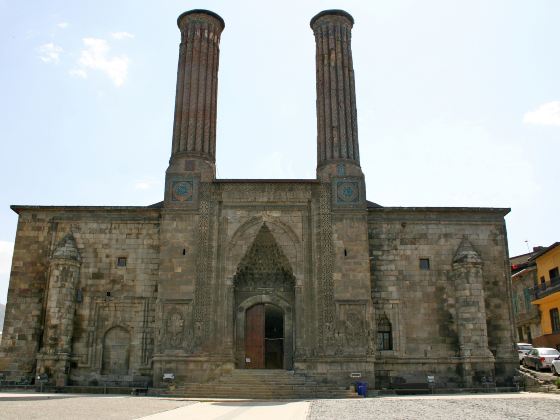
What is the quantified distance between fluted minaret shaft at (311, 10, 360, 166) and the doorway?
5863 millimetres

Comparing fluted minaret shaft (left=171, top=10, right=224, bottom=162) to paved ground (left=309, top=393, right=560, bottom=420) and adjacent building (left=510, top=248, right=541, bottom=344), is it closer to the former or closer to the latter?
paved ground (left=309, top=393, right=560, bottom=420)

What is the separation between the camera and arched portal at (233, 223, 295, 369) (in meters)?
19.8

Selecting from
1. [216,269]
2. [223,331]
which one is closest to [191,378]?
[223,331]

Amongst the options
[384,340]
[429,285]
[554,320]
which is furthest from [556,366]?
[554,320]

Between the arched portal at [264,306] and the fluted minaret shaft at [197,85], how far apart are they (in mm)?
4143

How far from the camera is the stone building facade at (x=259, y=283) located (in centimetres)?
1891

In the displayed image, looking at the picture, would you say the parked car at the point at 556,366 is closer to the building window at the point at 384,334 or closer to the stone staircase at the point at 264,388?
the building window at the point at 384,334

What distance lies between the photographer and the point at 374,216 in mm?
20688

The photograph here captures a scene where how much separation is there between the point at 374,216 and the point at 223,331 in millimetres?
6766

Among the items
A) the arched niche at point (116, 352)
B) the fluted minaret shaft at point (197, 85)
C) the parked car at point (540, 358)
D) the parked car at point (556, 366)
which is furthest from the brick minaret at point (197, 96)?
the parked car at point (540, 358)

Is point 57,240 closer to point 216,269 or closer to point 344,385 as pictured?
point 216,269

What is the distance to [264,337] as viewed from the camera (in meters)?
20.0

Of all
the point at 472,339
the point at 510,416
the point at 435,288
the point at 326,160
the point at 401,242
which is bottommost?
the point at 510,416

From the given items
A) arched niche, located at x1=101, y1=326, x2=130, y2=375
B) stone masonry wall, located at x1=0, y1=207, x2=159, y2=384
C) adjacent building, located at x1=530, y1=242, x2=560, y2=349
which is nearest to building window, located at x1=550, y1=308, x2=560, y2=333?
adjacent building, located at x1=530, y1=242, x2=560, y2=349
